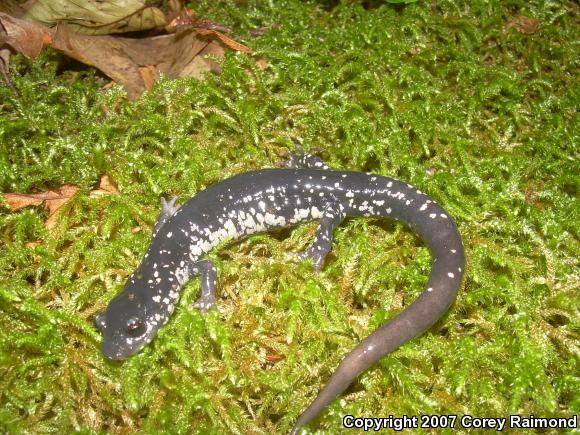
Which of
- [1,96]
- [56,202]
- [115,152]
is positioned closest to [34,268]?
[56,202]

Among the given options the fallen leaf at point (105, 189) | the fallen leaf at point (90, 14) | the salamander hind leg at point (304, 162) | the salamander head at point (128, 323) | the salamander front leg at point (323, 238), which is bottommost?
the salamander head at point (128, 323)

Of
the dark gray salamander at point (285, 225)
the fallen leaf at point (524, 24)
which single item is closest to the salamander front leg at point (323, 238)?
the dark gray salamander at point (285, 225)

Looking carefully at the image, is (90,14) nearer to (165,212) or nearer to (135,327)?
(165,212)

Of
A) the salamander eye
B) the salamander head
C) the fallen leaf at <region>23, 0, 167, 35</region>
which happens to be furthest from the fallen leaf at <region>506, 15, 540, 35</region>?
the salamander eye

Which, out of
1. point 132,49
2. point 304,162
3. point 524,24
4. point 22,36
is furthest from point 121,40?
point 524,24

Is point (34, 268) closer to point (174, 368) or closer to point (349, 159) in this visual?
point (174, 368)

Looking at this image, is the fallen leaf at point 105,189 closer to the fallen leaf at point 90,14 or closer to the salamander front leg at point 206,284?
the salamander front leg at point 206,284

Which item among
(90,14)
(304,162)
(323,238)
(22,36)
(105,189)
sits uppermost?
(90,14)
